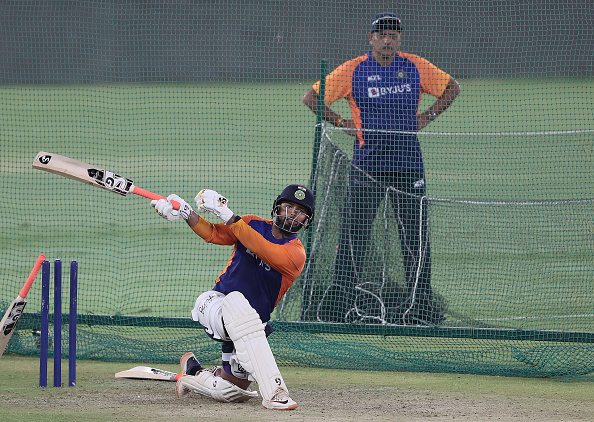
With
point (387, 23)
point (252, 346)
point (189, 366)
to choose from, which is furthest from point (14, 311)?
point (387, 23)

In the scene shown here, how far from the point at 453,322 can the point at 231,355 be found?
217 cm

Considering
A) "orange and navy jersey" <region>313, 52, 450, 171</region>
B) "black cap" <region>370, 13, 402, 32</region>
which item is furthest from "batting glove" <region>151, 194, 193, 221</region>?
"black cap" <region>370, 13, 402, 32</region>

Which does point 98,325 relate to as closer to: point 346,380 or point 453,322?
point 346,380

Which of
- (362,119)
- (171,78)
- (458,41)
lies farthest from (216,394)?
(171,78)

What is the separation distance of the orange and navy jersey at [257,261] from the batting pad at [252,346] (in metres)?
0.23

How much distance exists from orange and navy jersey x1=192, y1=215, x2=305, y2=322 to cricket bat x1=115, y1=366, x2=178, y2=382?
83 cm

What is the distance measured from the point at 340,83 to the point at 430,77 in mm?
777

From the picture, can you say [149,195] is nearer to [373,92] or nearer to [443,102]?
[373,92]

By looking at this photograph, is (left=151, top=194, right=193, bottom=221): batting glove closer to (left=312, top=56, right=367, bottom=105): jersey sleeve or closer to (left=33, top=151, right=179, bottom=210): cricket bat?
(left=33, top=151, right=179, bottom=210): cricket bat

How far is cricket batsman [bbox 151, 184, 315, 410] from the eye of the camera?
473 cm

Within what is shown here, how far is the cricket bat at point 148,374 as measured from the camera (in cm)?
552

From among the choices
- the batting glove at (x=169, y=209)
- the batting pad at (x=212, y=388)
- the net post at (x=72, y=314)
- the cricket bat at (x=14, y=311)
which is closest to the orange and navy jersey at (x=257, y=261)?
the batting glove at (x=169, y=209)

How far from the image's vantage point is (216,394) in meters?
4.91

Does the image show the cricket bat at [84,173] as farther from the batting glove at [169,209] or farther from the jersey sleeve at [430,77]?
the jersey sleeve at [430,77]
